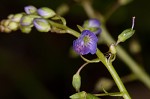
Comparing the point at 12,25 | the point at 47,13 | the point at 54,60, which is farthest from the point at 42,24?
the point at 54,60

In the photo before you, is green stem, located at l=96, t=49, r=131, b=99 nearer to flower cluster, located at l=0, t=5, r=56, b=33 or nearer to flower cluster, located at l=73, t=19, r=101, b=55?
flower cluster, located at l=73, t=19, r=101, b=55

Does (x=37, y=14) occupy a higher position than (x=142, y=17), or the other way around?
(x=142, y=17)

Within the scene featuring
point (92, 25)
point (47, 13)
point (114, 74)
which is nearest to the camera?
point (114, 74)

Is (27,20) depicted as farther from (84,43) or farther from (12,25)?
(84,43)

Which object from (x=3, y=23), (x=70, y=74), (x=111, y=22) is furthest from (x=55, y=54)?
(x=3, y=23)

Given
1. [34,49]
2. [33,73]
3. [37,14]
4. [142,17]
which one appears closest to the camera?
[37,14]

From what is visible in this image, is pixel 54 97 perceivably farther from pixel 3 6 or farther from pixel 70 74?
pixel 3 6

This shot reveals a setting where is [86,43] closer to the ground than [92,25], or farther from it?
closer to the ground
